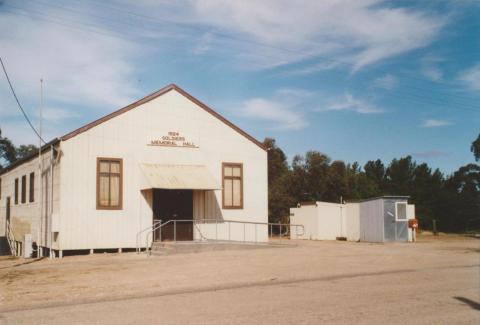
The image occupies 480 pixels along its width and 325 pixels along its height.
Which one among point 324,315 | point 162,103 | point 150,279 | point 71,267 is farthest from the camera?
point 162,103

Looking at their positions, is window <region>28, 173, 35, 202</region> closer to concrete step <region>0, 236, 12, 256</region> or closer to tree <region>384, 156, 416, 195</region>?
concrete step <region>0, 236, 12, 256</region>

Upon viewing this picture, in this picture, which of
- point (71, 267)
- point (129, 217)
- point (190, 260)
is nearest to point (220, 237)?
point (129, 217)

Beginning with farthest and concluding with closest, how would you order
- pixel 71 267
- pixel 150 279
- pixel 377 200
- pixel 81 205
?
pixel 377 200
pixel 81 205
pixel 71 267
pixel 150 279

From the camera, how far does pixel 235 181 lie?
80.2 feet

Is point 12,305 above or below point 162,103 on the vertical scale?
below

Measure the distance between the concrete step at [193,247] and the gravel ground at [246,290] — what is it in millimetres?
1675

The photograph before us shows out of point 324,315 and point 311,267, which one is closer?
point 324,315

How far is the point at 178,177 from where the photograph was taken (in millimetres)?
22219

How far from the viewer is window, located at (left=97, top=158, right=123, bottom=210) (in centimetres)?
2150

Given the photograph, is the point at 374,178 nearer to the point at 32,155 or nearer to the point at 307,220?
the point at 307,220

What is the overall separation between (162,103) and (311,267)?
10.8m

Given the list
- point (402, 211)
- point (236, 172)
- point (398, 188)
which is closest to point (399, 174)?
point (398, 188)

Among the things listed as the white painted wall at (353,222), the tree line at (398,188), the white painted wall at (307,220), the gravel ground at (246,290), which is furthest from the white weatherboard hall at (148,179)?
the tree line at (398,188)

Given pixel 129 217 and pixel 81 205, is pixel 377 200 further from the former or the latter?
pixel 81 205
